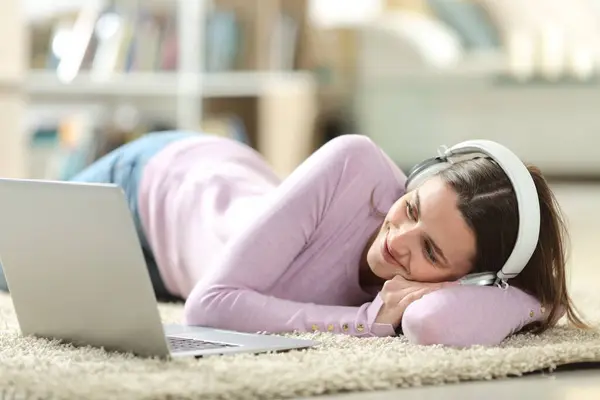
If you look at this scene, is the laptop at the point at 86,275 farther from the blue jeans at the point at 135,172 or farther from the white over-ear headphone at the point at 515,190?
the blue jeans at the point at 135,172

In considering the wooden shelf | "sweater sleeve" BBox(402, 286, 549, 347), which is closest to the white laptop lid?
"sweater sleeve" BBox(402, 286, 549, 347)

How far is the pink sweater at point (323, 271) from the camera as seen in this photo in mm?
1519

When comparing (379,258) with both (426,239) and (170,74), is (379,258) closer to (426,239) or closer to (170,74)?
(426,239)

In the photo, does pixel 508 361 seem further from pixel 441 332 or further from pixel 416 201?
pixel 416 201

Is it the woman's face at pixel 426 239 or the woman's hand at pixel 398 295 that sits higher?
the woman's face at pixel 426 239

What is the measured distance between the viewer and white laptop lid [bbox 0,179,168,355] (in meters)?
1.27

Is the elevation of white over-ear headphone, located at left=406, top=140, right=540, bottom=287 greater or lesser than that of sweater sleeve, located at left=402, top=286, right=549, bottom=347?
greater

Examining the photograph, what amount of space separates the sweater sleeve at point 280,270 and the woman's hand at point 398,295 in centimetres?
1

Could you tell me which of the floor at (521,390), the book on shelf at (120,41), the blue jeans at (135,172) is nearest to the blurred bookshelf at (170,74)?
the book on shelf at (120,41)

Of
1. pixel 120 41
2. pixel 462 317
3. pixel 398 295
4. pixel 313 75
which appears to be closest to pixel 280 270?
pixel 398 295

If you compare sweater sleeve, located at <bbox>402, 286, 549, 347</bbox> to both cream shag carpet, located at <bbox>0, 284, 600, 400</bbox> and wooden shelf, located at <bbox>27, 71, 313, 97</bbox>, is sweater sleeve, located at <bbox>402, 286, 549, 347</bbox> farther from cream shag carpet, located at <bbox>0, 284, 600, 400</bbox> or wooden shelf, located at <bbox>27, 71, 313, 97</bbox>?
wooden shelf, located at <bbox>27, 71, 313, 97</bbox>

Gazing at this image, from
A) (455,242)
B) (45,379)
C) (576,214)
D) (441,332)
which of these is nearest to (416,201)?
(455,242)

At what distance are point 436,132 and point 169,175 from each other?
317 cm

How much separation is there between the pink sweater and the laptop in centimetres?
9
